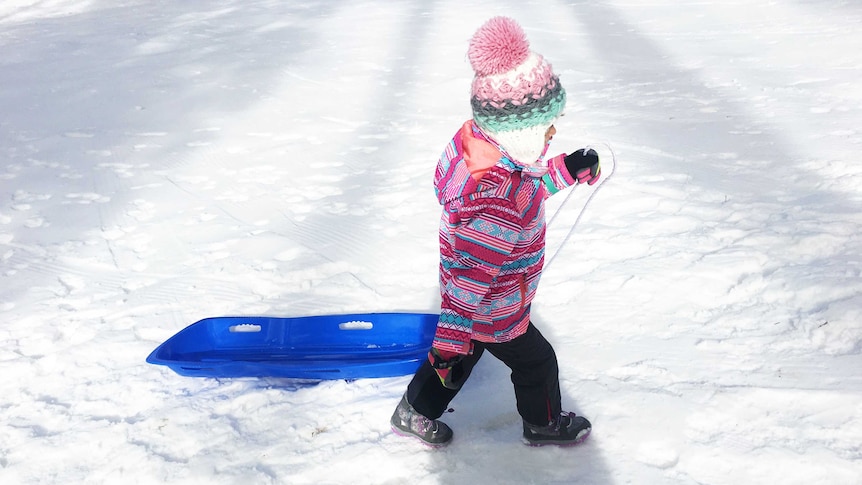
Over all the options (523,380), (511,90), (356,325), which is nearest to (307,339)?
(356,325)

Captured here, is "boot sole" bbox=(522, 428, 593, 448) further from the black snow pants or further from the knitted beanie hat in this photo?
the knitted beanie hat

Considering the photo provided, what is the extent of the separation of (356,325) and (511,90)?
143 cm

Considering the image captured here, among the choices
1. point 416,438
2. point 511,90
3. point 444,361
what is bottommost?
point 416,438

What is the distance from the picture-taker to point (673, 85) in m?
5.44

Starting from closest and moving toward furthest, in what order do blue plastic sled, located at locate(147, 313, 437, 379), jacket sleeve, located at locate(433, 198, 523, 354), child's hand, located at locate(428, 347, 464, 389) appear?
jacket sleeve, located at locate(433, 198, 523, 354) < child's hand, located at locate(428, 347, 464, 389) < blue plastic sled, located at locate(147, 313, 437, 379)

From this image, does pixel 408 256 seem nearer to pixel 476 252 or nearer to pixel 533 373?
pixel 533 373

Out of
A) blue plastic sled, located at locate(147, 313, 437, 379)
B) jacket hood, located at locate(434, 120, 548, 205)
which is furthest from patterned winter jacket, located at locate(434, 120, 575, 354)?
blue plastic sled, located at locate(147, 313, 437, 379)

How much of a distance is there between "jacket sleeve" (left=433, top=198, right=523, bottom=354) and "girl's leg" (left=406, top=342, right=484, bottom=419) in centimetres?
34

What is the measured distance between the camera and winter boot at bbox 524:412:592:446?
2076 millimetres

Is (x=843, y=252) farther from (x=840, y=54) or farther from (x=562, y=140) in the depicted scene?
(x=840, y=54)

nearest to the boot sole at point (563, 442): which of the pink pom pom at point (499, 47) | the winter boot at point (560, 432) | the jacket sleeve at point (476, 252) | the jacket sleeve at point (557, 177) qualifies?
the winter boot at point (560, 432)

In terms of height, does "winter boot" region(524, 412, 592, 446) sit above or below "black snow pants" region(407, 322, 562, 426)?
below

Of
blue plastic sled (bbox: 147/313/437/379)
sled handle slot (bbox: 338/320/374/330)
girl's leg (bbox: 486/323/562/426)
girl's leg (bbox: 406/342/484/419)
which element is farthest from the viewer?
sled handle slot (bbox: 338/320/374/330)

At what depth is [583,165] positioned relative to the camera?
1830 mm
